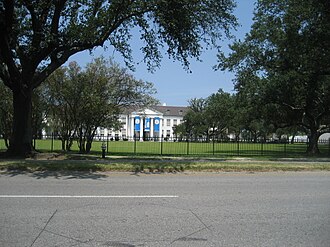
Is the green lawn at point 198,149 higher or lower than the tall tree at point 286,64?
lower

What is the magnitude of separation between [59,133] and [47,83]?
5.12 m

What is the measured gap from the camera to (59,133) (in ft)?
99.5

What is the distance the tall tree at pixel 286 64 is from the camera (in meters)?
23.9

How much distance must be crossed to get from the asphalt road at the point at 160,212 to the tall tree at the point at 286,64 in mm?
14881

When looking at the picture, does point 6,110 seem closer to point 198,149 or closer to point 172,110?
point 198,149

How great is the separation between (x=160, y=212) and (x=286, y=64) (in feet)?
90.7

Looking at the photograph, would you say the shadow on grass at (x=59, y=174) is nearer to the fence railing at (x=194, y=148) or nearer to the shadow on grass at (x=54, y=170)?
the shadow on grass at (x=54, y=170)

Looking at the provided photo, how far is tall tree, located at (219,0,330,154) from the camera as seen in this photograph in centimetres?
2386

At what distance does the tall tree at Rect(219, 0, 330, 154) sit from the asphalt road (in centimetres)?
1488

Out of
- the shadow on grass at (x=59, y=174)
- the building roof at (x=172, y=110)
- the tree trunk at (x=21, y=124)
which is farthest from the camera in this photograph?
the building roof at (x=172, y=110)

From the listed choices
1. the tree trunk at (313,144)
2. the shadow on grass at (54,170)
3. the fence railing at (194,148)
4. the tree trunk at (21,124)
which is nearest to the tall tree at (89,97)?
the fence railing at (194,148)

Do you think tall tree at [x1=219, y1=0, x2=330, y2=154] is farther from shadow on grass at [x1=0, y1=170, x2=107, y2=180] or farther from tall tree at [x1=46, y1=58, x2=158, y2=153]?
shadow on grass at [x1=0, y1=170, x2=107, y2=180]

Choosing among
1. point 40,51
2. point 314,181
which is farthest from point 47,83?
point 314,181

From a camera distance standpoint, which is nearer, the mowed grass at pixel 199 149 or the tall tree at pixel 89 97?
the tall tree at pixel 89 97
